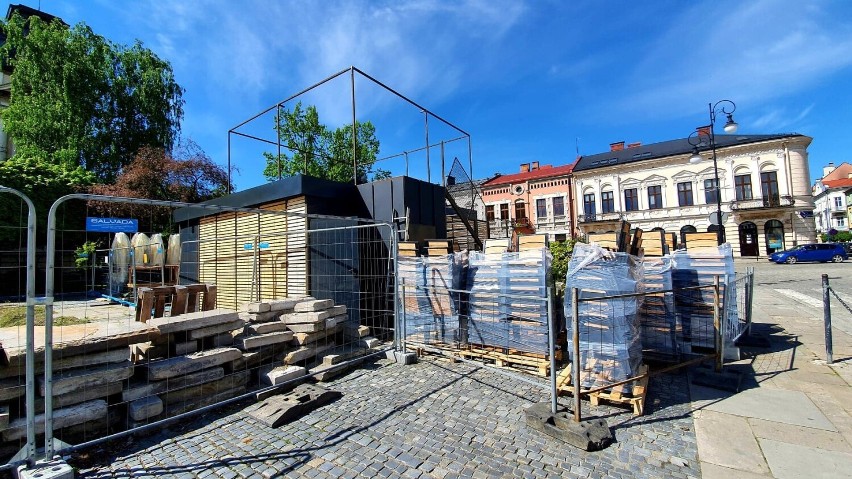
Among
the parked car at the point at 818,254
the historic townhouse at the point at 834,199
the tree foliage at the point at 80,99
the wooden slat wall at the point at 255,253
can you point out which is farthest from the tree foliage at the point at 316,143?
the historic townhouse at the point at 834,199

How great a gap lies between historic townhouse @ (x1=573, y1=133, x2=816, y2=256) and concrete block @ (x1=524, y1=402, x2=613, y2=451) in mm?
31296

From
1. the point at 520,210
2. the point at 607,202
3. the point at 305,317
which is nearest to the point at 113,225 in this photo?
the point at 305,317

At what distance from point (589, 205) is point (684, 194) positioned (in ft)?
27.2

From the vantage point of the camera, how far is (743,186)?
32688 millimetres

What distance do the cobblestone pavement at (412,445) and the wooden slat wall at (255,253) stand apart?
3887 millimetres

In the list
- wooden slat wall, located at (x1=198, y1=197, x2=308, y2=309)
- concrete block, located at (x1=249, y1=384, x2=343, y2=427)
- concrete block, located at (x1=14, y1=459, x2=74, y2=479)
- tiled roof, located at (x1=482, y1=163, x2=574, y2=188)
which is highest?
tiled roof, located at (x1=482, y1=163, x2=574, y2=188)

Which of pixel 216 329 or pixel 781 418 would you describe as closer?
pixel 781 418

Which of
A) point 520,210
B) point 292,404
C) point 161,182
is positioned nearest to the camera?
point 292,404

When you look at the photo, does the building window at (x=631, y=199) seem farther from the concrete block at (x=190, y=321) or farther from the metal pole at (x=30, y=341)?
the metal pole at (x=30, y=341)

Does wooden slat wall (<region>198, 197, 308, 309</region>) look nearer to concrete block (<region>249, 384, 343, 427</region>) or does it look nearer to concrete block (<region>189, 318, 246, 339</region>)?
concrete block (<region>189, 318, 246, 339</region>)

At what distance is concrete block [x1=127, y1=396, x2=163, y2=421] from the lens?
150 inches

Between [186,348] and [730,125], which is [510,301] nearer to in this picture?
[186,348]

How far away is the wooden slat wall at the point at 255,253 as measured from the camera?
828cm

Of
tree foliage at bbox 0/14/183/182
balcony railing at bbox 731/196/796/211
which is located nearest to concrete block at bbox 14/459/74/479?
tree foliage at bbox 0/14/183/182
